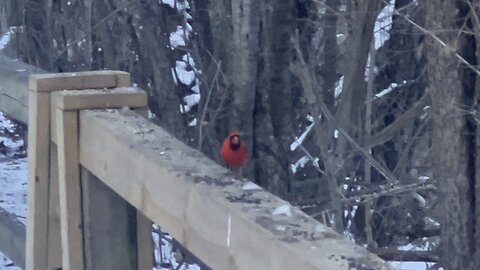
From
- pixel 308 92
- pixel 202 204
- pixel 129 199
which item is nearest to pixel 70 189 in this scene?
pixel 129 199

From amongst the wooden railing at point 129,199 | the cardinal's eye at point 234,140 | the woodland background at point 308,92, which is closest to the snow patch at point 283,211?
the wooden railing at point 129,199

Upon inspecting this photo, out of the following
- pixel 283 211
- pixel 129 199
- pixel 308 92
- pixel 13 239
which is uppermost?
pixel 283 211

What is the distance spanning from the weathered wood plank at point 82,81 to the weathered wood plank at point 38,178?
3 cm

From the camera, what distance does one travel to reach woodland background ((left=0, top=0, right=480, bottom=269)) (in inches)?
197

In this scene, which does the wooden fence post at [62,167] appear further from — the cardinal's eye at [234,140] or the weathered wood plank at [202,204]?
the cardinal's eye at [234,140]

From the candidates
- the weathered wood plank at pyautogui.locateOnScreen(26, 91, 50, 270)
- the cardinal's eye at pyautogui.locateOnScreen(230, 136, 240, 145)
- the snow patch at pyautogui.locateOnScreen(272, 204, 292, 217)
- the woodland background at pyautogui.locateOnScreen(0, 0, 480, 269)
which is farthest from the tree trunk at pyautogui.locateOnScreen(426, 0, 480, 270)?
the snow patch at pyautogui.locateOnScreen(272, 204, 292, 217)

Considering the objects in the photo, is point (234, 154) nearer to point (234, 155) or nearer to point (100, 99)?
point (234, 155)

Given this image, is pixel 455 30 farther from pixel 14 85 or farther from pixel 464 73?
pixel 14 85

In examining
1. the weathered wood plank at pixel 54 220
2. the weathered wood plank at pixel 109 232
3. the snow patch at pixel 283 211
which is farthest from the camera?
the weathered wood plank at pixel 54 220

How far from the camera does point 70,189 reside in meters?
2.43

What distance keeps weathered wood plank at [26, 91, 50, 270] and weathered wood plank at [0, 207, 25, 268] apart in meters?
0.28

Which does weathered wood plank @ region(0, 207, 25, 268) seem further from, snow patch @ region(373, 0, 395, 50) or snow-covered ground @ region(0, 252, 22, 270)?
snow patch @ region(373, 0, 395, 50)

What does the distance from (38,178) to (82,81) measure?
0.29m

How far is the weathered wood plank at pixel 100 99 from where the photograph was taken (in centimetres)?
244
